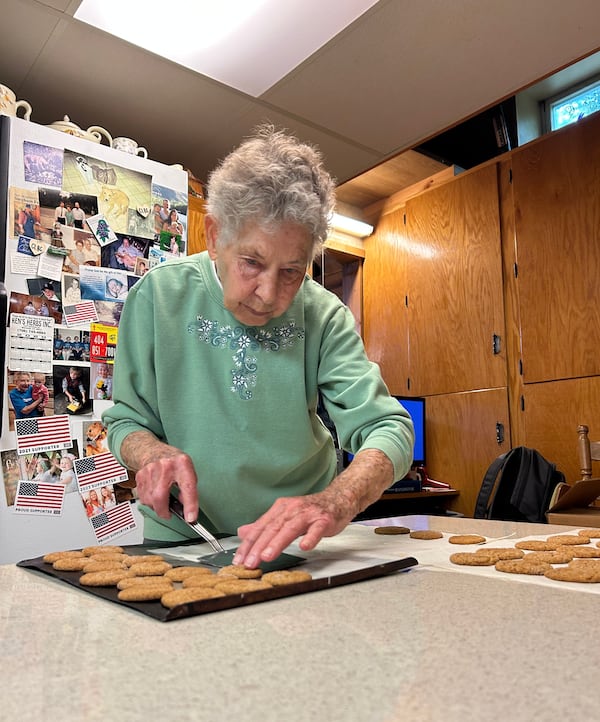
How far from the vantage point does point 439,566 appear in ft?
2.92

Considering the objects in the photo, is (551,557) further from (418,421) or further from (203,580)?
(418,421)

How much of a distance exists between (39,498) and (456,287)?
9.66ft

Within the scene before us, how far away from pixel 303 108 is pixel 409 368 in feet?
6.85

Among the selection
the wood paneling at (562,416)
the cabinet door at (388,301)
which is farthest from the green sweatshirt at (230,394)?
the cabinet door at (388,301)

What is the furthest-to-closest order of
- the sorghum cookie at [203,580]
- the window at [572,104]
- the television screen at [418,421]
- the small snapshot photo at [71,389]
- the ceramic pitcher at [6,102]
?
the television screen at [418,421] → the window at [572,104] → the ceramic pitcher at [6,102] → the small snapshot photo at [71,389] → the sorghum cookie at [203,580]

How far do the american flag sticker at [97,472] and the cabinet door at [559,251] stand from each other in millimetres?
2478

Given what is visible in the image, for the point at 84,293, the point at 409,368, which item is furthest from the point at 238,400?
the point at 409,368

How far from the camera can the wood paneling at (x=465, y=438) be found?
380 centimetres

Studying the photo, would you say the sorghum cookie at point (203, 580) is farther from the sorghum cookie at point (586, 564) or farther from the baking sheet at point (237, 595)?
the sorghum cookie at point (586, 564)

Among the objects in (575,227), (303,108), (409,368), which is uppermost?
(303,108)

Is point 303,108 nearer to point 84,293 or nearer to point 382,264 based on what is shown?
point 84,293

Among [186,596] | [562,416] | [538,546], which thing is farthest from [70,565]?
[562,416]

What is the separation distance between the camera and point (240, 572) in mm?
781

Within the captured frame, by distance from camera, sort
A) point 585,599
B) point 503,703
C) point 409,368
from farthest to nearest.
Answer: point 409,368 < point 585,599 < point 503,703
